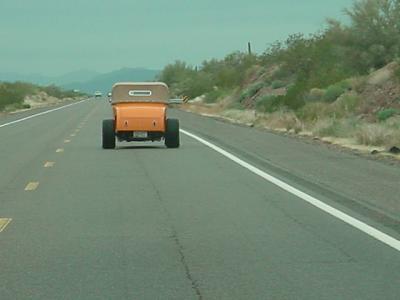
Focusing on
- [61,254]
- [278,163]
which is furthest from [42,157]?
[61,254]

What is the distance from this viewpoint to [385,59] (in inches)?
2007

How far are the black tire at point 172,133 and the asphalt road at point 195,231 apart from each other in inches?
194

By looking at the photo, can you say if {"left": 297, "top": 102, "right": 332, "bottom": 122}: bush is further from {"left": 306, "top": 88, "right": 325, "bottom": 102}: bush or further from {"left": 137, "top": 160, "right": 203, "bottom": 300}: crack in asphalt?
{"left": 137, "top": 160, "right": 203, "bottom": 300}: crack in asphalt

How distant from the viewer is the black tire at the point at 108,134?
94.7 feet

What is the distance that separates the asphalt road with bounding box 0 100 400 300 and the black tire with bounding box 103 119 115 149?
4610 mm

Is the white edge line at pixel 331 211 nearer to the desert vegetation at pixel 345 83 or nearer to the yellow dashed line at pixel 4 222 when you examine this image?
the yellow dashed line at pixel 4 222

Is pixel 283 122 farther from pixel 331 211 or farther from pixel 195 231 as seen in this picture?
pixel 195 231

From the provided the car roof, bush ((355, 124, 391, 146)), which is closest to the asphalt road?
bush ((355, 124, 391, 146))

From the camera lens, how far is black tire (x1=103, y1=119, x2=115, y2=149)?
94.7 feet

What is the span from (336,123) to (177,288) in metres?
27.5

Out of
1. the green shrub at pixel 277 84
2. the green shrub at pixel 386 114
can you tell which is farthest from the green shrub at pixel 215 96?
the green shrub at pixel 386 114

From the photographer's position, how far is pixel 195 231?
12539 mm

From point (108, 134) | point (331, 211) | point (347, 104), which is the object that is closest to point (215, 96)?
point (347, 104)

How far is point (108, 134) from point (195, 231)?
671 inches
